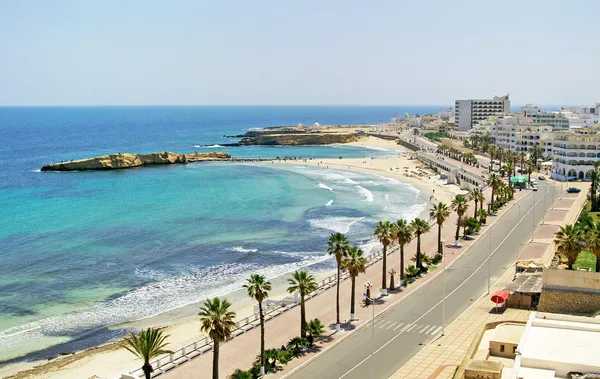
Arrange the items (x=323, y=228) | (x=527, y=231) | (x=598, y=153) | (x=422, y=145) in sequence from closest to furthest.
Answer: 1. (x=527, y=231)
2. (x=323, y=228)
3. (x=598, y=153)
4. (x=422, y=145)

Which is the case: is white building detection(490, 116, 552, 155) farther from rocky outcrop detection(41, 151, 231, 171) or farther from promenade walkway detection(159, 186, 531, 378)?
promenade walkway detection(159, 186, 531, 378)

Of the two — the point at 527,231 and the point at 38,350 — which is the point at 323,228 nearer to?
the point at 527,231

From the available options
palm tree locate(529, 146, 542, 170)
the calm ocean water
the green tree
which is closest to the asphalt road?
the green tree

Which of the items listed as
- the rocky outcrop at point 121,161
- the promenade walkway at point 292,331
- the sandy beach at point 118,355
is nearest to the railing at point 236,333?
the promenade walkway at point 292,331

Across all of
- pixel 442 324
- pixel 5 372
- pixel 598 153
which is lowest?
pixel 5 372

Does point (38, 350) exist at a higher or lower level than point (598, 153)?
lower

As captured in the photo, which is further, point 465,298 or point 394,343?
point 465,298

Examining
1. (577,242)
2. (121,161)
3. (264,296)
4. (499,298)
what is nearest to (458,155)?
(121,161)

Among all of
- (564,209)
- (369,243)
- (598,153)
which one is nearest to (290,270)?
(369,243)
